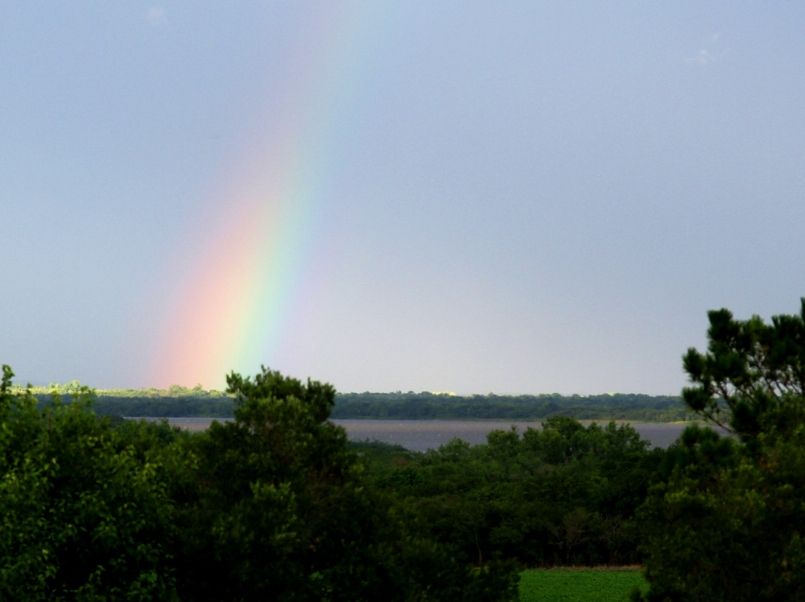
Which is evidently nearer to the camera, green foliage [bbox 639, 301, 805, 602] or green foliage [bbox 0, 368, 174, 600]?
green foliage [bbox 0, 368, 174, 600]

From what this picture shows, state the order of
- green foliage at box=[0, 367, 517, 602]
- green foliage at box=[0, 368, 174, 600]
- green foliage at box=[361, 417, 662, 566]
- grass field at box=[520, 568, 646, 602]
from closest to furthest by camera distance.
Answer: green foliage at box=[0, 368, 174, 600]
green foliage at box=[0, 367, 517, 602]
grass field at box=[520, 568, 646, 602]
green foliage at box=[361, 417, 662, 566]

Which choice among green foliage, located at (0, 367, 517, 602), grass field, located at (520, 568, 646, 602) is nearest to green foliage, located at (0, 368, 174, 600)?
green foliage, located at (0, 367, 517, 602)

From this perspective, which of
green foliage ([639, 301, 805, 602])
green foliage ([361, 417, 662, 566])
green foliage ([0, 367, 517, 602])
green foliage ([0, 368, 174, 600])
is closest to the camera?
green foliage ([0, 368, 174, 600])

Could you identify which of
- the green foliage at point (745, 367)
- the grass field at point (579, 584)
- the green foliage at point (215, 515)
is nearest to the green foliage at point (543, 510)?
the grass field at point (579, 584)

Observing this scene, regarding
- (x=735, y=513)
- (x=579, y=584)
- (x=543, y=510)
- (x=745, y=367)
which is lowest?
(x=579, y=584)

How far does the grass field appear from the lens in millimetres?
50153

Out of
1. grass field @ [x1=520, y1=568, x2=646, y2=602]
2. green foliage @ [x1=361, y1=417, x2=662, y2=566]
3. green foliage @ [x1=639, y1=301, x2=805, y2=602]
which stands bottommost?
grass field @ [x1=520, y1=568, x2=646, y2=602]

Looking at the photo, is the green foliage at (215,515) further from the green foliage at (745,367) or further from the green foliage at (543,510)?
the green foliage at (543,510)

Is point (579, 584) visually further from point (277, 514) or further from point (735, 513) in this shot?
point (277, 514)

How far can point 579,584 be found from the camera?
5494 centimetres

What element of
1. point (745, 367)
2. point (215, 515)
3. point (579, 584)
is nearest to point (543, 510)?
point (579, 584)

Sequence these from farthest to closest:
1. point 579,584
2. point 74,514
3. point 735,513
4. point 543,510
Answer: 1. point 543,510
2. point 579,584
3. point 735,513
4. point 74,514

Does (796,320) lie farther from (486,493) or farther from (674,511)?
(486,493)

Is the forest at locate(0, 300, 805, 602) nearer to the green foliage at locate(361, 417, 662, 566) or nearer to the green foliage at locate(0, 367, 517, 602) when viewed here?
the green foliage at locate(0, 367, 517, 602)
